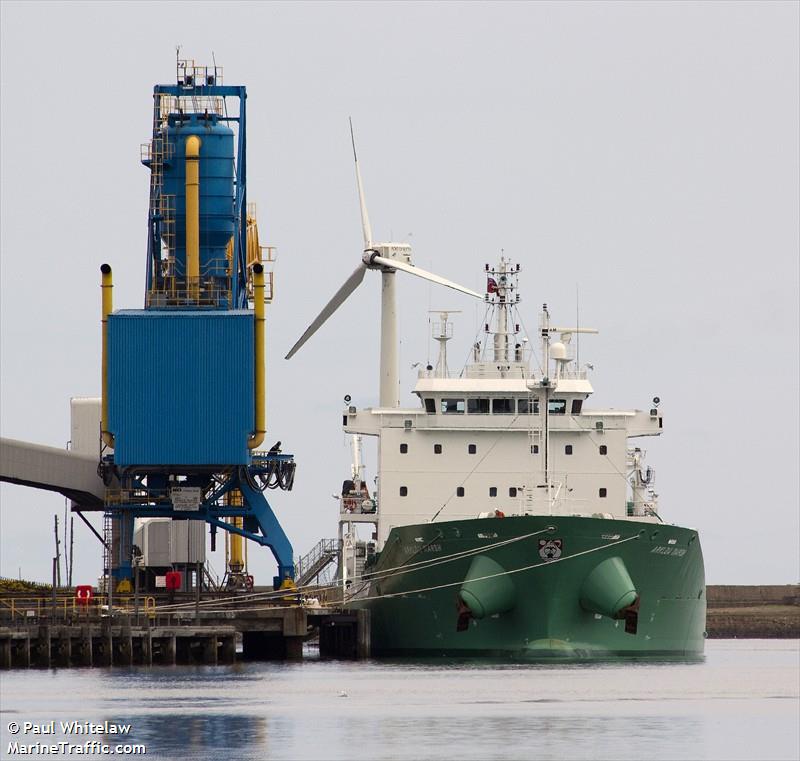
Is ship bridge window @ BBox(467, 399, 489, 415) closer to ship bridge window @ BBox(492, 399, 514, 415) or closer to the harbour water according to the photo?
ship bridge window @ BBox(492, 399, 514, 415)

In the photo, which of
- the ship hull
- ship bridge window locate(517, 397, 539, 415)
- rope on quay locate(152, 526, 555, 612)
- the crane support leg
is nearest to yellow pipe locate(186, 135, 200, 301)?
the crane support leg

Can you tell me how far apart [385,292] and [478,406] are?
14.9 m

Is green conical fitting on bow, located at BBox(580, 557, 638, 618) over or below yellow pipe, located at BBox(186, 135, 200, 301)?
below

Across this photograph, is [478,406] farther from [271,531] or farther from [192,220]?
[192,220]

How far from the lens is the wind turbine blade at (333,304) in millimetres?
86062

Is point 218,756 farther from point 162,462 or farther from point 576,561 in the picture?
point 162,462

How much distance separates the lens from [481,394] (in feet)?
233

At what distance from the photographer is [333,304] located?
285 ft

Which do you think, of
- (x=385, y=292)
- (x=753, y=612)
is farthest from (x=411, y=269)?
(x=753, y=612)

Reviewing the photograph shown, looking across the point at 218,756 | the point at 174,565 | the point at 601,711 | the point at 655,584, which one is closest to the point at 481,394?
the point at 655,584

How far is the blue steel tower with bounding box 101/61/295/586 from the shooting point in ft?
249

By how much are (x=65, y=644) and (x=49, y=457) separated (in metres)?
17.4

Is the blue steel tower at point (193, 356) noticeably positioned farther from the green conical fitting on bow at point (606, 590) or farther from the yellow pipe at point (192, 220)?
the green conical fitting on bow at point (606, 590)

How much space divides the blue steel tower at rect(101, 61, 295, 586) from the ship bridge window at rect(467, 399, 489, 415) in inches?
349
